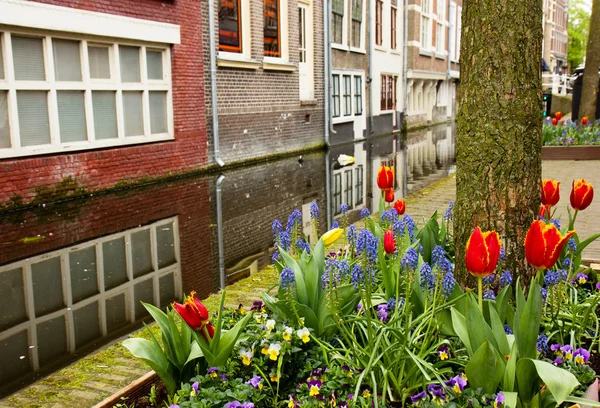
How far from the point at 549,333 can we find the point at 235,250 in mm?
4720

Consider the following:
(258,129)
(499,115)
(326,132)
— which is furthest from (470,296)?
(326,132)

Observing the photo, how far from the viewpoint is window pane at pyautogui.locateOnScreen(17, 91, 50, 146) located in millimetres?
9742

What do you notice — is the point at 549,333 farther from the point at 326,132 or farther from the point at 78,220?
the point at 326,132

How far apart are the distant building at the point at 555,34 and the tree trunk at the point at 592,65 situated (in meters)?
54.4

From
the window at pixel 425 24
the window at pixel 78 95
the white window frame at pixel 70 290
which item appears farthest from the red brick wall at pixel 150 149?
the window at pixel 425 24

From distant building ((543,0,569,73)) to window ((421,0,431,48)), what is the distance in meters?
37.3

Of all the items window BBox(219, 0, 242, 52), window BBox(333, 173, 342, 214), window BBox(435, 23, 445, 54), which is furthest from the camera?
window BBox(435, 23, 445, 54)

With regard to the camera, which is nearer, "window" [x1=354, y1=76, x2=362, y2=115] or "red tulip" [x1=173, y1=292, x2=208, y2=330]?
"red tulip" [x1=173, y1=292, x2=208, y2=330]

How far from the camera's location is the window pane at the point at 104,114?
11344mm

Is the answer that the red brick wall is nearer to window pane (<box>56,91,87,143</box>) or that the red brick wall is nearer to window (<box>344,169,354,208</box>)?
window pane (<box>56,91,87,143</box>)

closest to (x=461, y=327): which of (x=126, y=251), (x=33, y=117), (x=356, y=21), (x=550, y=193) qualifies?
(x=550, y=193)

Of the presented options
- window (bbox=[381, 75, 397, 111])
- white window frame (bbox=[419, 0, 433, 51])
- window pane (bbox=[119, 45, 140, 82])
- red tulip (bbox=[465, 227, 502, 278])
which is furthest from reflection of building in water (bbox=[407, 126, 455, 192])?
red tulip (bbox=[465, 227, 502, 278])

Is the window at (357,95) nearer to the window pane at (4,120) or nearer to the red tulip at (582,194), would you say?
the window pane at (4,120)

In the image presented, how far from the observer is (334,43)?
21859 mm
